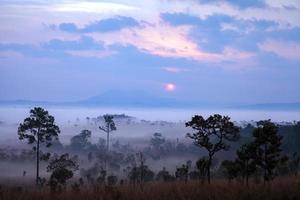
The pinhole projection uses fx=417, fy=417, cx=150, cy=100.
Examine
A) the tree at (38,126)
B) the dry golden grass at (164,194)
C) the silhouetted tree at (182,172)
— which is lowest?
the silhouetted tree at (182,172)

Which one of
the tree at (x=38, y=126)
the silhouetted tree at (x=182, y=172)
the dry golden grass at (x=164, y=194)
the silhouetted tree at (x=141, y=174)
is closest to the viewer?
the dry golden grass at (x=164, y=194)

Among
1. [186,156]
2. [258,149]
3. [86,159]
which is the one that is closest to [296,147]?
[186,156]

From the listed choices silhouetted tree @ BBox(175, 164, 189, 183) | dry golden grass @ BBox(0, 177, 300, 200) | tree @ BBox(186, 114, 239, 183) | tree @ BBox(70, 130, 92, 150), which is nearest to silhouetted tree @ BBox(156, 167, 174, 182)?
silhouetted tree @ BBox(175, 164, 189, 183)

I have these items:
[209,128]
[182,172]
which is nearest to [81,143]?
[182,172]

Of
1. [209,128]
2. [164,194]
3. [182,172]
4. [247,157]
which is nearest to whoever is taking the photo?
[164,194]

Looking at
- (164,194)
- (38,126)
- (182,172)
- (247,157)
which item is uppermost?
(38,126)

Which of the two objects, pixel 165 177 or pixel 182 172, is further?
pixel 165 177

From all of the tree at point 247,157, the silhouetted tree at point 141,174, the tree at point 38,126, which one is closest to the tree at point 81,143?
the silhouetted tree at point 141,174

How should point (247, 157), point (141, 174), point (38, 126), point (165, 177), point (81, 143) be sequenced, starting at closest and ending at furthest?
point (247, 157), point (141, 174), point (165, 177), point (38, 126), point (81, 143)

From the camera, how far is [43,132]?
52031mm

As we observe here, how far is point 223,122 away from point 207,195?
14.8 m

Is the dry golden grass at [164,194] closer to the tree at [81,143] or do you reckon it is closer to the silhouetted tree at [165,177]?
the silhouetted tree at [165,177]

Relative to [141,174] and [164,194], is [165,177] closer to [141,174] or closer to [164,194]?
[141,174]

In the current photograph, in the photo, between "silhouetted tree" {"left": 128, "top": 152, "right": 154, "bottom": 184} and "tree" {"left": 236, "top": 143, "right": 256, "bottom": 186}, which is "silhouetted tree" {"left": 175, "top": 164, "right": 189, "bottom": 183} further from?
"tree" {"left": 236, "top": 143, "right": 256, "bottom": 186}
